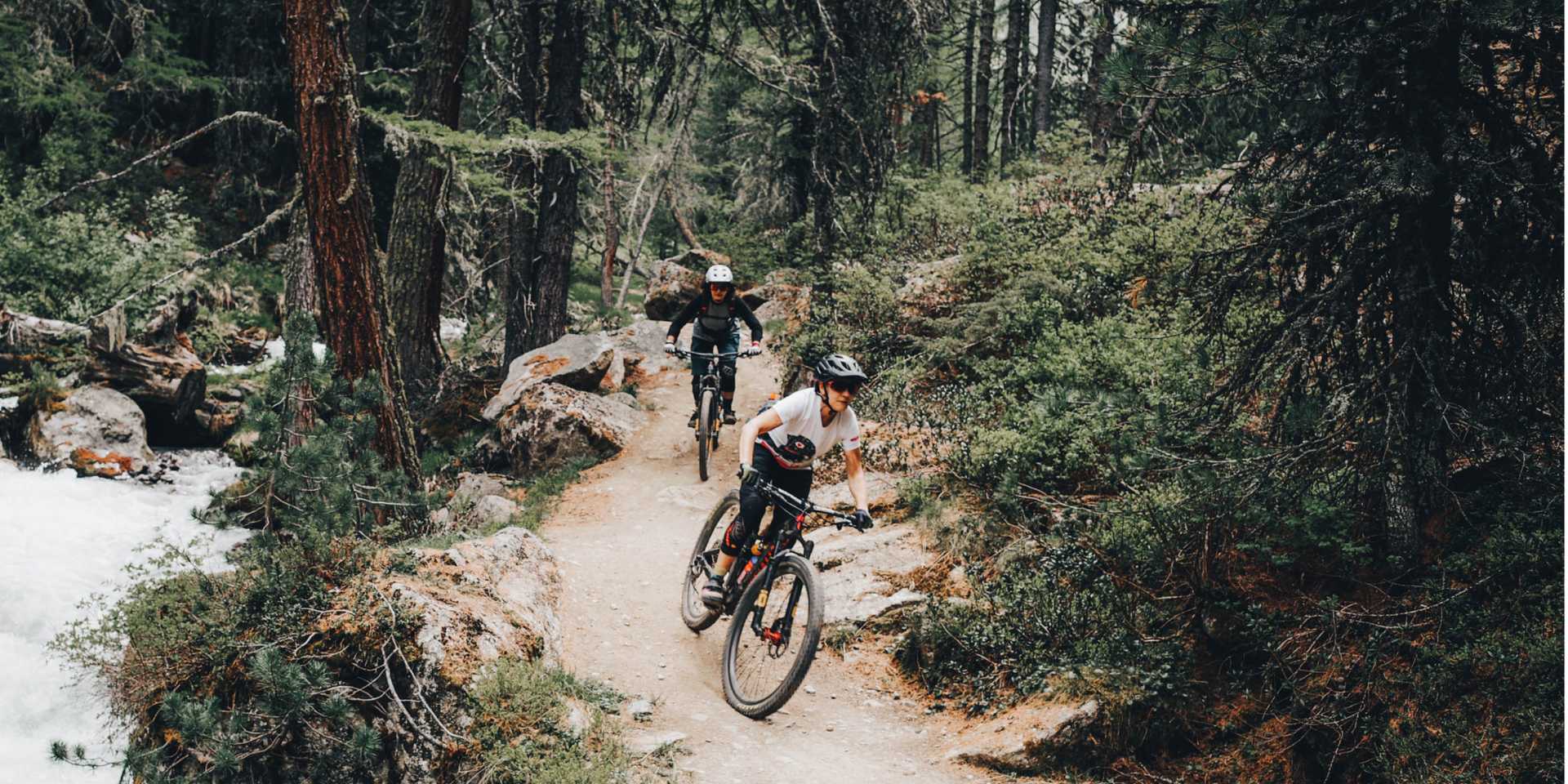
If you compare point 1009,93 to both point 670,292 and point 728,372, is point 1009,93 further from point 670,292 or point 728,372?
point 728,372

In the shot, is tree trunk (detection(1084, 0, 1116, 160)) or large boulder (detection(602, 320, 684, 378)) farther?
large boulder (detection(602, 320, 684, 378))

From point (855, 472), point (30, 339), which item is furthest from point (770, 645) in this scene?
point (30, 339)

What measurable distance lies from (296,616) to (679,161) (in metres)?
16.4

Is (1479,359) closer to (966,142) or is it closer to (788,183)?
(788,183)

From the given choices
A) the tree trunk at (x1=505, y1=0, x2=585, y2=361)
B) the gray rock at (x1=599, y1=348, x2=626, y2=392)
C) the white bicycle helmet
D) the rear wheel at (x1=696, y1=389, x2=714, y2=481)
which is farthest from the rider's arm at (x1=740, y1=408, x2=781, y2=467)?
the tree trunk at (x1=505, y1=0, x2=585, y2=361)

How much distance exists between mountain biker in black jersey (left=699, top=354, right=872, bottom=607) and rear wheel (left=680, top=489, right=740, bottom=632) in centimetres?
58

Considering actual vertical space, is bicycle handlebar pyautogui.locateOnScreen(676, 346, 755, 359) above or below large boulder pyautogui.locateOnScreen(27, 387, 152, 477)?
above

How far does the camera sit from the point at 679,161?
2064 cm

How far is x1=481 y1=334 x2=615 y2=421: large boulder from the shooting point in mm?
13305

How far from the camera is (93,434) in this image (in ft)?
40.3

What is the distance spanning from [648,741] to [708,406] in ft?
18.8

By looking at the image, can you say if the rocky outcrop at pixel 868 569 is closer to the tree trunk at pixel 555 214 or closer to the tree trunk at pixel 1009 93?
the tree trunk at pixel 555 214

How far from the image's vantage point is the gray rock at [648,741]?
5398 mm

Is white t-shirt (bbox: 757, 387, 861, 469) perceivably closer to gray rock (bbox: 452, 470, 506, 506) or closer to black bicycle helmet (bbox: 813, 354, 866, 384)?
black bicycle helmet (bbox: 813, 354, 866, 384)
